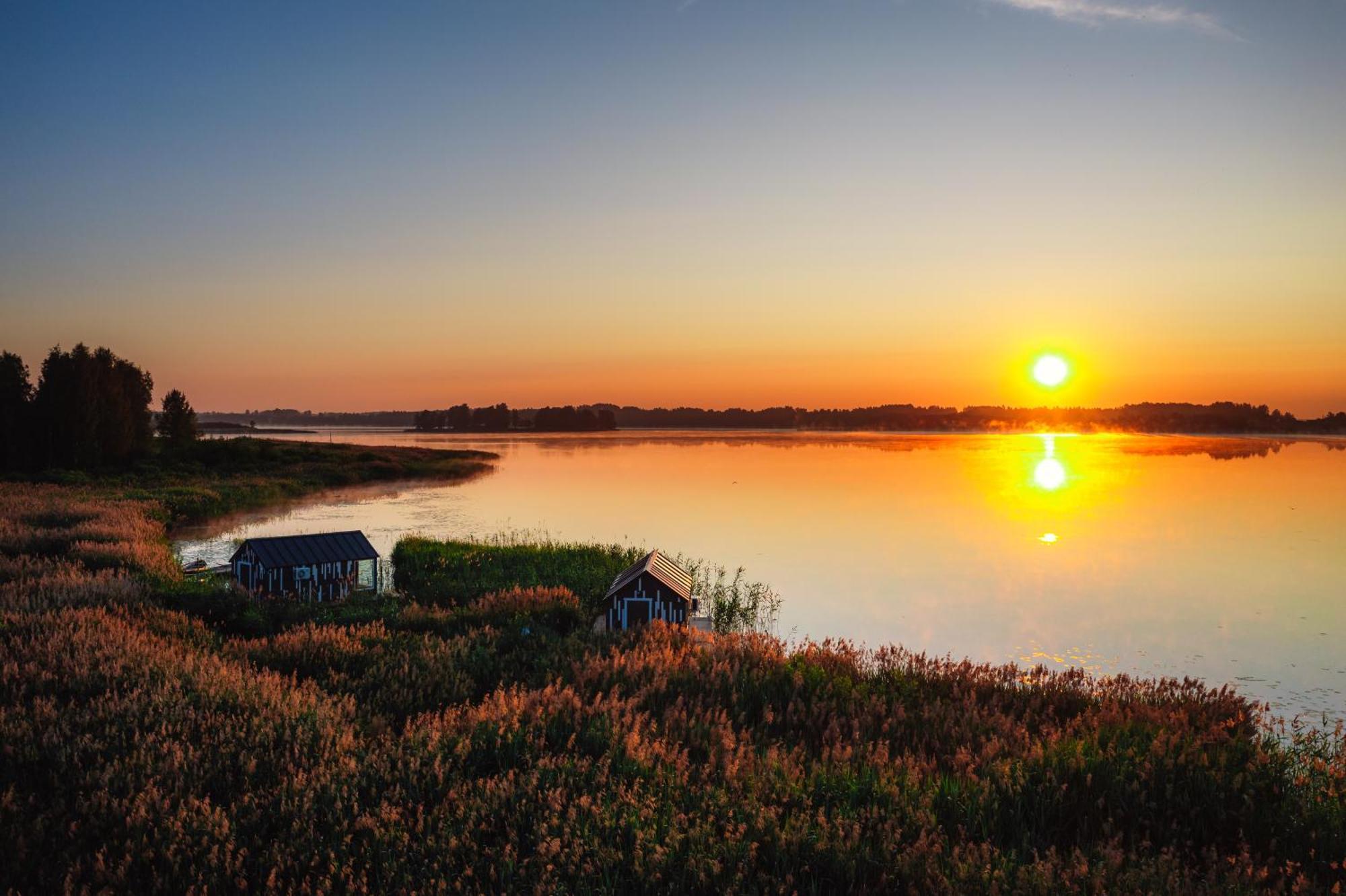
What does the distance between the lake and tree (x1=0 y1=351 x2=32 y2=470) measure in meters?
23.7

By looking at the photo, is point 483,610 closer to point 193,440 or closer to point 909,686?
point 909,686

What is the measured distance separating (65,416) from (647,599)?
195 feet

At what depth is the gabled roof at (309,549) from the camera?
19.4 m

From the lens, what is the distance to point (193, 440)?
74750 millimetres

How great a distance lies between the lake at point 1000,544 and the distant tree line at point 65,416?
65.7 feet

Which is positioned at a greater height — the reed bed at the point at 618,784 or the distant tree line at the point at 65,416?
the distant tree line at the point at 65,416

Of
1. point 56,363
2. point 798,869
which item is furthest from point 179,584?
point 56,363

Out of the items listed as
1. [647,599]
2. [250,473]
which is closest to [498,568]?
[647,599]

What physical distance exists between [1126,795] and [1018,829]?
54.6 inches

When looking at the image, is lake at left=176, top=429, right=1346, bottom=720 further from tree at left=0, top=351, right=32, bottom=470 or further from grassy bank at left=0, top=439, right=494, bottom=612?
tree at left=0, top=351, right=32, bottom=470

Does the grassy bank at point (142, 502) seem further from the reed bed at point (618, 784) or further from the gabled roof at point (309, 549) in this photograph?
the reed bed at point (618, 784)

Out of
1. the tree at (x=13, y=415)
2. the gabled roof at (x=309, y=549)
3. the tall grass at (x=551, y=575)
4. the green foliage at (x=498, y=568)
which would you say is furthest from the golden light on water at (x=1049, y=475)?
the tree at (x=13, y=415)

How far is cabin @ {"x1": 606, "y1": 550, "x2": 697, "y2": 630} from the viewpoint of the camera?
1650 cm

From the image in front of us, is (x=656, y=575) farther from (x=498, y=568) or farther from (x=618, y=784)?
(x=498, y=568)
